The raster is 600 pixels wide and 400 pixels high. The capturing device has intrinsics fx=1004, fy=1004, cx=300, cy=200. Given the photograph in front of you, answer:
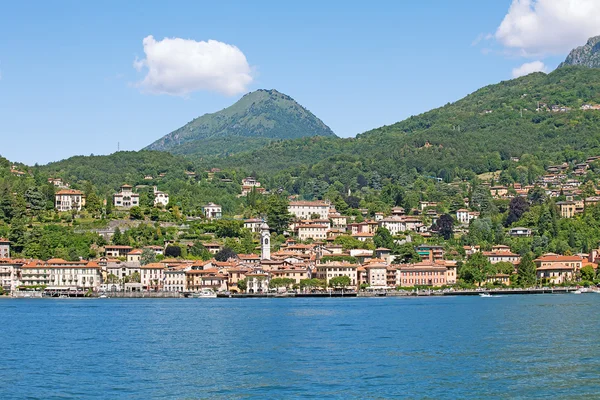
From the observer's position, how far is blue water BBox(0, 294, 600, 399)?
31859 millimetres

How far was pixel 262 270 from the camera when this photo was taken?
101 metres

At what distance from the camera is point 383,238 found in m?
117

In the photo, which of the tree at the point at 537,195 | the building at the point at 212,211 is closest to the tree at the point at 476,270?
the tree at the point at 537,195

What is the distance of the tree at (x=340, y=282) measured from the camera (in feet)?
322

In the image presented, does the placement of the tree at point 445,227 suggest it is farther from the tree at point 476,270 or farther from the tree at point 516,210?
the tree at point 476,270

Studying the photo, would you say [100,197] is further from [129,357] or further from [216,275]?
[129,357]

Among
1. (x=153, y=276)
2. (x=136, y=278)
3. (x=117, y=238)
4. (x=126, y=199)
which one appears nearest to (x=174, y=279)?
(x=153, y=276)

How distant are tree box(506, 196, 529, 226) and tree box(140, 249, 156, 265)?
46610 millimetres

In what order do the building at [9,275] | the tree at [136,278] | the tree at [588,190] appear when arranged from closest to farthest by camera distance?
the building at [9,275]
the tree at [136,278]
the tree at [588,190]

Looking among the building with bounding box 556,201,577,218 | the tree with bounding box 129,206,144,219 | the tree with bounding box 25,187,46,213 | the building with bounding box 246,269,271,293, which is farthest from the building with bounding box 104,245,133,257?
the building with bounding box 556,201,577,218

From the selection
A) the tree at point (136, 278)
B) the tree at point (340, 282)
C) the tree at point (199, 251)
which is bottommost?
the tree at point (340, 282)

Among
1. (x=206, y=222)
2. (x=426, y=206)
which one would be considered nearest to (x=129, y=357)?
(x=206, y=222)

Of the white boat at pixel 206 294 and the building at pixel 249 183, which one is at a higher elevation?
the building at pixel 249 183

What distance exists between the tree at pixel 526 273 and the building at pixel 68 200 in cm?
5636
